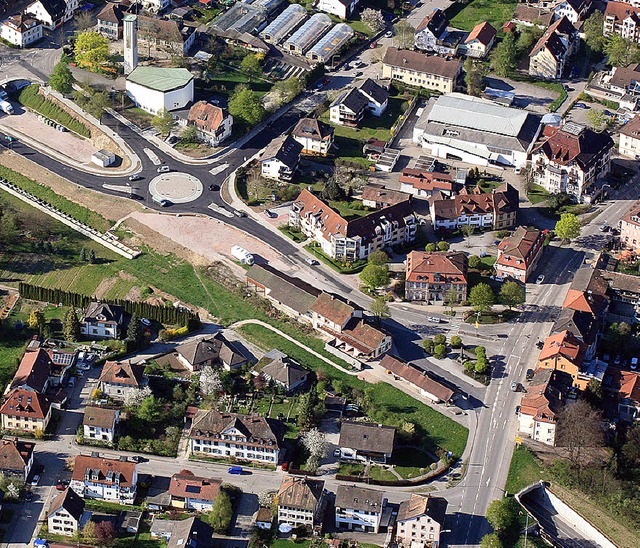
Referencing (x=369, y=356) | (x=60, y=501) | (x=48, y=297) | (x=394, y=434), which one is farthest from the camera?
(x=48, y=297)

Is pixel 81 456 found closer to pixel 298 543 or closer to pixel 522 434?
pixel 298 543

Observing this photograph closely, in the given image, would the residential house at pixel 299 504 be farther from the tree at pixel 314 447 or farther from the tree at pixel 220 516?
the tree at pixel 314 447

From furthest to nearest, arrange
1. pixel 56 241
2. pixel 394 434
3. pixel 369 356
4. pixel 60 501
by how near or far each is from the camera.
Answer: pixel 56 241
pixel 369 356
pixel 394 434
pixel 60 501

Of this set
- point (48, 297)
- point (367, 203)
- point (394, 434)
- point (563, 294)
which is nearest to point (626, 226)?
point (563, 294)

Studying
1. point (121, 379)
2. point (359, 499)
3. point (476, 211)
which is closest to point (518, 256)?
point (476, 211)

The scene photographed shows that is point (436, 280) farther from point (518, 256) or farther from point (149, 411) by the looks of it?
point (149, 411)

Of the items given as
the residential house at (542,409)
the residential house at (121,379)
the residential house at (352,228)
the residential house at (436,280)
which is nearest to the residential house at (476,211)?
the residential house at (352,228)
